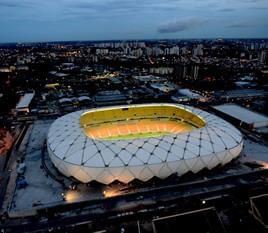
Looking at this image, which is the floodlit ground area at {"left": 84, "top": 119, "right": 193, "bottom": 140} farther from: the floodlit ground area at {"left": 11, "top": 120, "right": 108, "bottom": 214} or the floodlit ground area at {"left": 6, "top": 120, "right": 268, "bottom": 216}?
the floodlit ground area at {"left": 11, "top": 120, "right": 108, "bottom": 214}

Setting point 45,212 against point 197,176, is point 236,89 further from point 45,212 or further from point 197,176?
point 45,212

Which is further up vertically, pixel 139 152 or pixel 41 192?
pixel 139 152

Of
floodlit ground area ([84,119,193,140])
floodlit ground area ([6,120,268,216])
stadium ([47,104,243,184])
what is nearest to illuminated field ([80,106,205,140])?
floodlit ground area ([84,119,193,140])

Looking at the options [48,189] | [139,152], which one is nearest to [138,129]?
[139,152]

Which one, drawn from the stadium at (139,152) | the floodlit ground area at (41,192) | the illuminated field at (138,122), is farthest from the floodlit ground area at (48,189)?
the illuminated field at (138,122)

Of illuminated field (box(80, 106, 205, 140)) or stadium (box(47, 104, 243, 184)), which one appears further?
illuminated field (box(80, 106, 205, 140))

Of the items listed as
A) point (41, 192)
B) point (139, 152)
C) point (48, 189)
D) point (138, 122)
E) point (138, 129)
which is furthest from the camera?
point (138, 122)

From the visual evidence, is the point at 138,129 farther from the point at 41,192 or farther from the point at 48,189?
the point at 41,192
